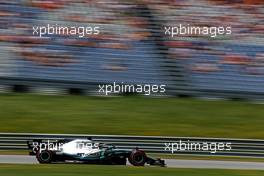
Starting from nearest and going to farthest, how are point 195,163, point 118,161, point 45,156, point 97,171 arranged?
point 97,171 < point 45,156 < point 118,161 < point 195,163

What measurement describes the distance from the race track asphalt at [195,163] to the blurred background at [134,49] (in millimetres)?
2353

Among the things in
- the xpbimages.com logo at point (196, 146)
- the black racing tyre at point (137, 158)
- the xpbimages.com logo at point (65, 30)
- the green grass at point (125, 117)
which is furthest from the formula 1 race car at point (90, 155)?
the xpbimages.com logo at point (65, 30)

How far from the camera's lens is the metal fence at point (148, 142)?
799cm

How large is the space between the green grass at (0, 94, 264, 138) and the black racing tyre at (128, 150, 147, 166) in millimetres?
1463

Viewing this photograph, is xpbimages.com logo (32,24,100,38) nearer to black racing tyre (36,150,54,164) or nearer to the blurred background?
the blurred background

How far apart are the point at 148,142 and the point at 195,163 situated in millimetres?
641

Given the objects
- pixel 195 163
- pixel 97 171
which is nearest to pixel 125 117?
pixel 195 163

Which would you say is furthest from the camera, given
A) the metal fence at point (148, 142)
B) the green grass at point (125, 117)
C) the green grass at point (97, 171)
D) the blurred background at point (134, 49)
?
the blurred background at point (134, 49)

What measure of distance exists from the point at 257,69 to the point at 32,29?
12.7ft

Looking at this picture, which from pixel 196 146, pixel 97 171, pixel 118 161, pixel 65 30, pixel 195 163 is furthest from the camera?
pixel 65 30

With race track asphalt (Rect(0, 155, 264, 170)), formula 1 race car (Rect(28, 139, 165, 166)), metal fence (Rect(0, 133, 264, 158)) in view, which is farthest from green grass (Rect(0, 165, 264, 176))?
metal fence (Rect(0, 133, 264, 158))

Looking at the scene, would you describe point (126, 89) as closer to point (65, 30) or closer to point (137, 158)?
point (65, 30)

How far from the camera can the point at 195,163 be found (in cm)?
799

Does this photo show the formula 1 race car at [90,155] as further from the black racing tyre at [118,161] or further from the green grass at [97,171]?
the green grass at [97,171]
